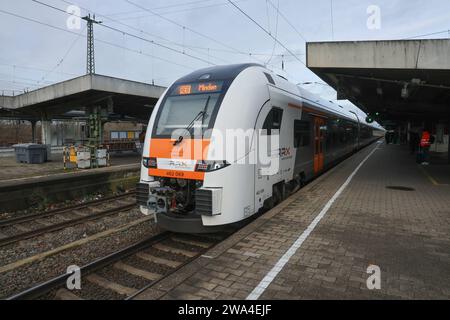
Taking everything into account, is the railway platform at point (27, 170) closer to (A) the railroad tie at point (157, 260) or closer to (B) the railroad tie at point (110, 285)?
(A) the railroad tie at point (157, 260)

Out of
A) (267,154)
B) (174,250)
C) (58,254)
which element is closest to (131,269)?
(174,250)

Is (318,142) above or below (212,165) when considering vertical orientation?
above

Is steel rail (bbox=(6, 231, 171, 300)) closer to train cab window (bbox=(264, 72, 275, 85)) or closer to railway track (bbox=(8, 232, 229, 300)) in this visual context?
railway track (bbox=(8, 232, 229, 300))

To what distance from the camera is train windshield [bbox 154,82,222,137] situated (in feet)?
19.2

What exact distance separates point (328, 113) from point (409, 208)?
19.3ft

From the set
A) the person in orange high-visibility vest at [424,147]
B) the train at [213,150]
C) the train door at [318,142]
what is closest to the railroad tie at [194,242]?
the train at [213,150]

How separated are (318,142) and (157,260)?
733cm

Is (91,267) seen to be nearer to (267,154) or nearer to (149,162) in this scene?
(149,162)

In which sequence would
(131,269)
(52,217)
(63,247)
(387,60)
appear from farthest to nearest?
(387,60) < (52,217) < (63,247) < (131,269)

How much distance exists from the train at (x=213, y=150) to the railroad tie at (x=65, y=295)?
70.8 inches

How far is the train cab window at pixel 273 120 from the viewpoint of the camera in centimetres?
649

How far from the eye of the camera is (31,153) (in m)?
17.7

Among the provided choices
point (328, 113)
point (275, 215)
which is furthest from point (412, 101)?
point (275, 215)
